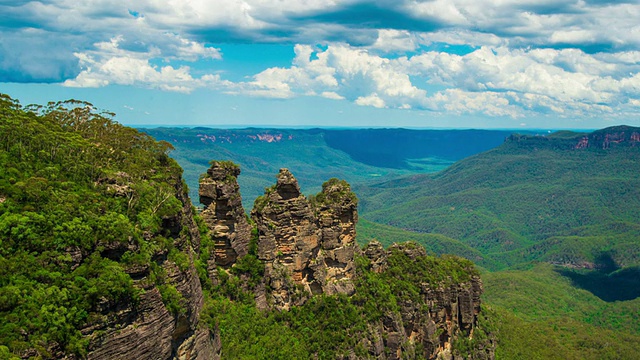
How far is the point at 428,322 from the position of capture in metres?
60.6

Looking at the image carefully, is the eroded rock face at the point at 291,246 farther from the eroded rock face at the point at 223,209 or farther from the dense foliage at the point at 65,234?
the dense foliage at the point at 65,234

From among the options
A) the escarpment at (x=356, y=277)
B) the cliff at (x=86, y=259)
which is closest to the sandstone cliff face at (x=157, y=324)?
the cliff at (x=86, y=259)

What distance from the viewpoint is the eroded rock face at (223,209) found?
46.8 m

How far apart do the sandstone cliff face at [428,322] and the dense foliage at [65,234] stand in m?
31.2

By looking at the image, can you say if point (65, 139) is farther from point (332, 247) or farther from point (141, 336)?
point (332, 247)

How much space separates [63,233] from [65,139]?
41.5 ft

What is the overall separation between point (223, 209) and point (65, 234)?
24.4 m

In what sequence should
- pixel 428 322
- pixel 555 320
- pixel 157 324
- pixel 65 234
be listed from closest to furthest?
1. pixel 65 234
2. pixel 157 324
3. pixel 428 322
4. pixel 555 320

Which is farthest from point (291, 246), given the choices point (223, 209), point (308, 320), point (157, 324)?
point (157, 324)

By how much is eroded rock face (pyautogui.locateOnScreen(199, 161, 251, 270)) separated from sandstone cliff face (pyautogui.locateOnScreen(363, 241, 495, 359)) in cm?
1684

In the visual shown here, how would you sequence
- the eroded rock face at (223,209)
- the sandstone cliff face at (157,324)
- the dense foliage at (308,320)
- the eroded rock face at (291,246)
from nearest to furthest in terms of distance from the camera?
the sandstone cliff face at (157,324)
the dense foliage at (308,320)
the eroded rock face at (223,209)
the eroded rock face at (291,246)

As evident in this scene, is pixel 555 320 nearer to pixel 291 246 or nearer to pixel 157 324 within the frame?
pixel 291 246

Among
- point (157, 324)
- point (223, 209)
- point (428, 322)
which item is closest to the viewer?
point (157, 324)

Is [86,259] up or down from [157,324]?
up
